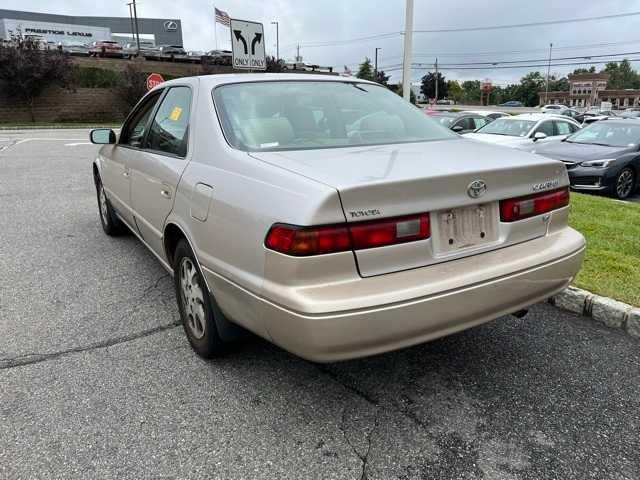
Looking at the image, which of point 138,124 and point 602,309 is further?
point 138,124

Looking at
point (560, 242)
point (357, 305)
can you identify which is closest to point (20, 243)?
point (357, 305)

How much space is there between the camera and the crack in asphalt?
3.13 metres

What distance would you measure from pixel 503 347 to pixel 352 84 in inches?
82.2

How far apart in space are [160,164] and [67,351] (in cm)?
133

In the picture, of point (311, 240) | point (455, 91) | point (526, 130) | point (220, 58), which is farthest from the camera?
point (455, 91)

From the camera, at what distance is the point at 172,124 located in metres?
3.60

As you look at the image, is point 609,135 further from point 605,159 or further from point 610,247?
point 610,247

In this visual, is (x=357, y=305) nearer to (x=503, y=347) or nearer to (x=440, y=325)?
(x=440, y=325)

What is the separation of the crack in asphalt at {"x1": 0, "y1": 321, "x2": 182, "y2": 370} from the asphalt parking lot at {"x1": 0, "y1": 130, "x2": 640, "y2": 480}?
12 mm

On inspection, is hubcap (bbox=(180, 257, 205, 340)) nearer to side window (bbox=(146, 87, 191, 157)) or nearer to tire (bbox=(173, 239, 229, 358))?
tire (bbox=(173, 239, 229, 358))

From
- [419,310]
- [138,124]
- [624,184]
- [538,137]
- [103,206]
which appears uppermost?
[138,124]

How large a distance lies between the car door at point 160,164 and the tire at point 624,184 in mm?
8039

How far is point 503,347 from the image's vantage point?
10.9 feet

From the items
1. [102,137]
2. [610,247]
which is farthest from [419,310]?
[102,137]
